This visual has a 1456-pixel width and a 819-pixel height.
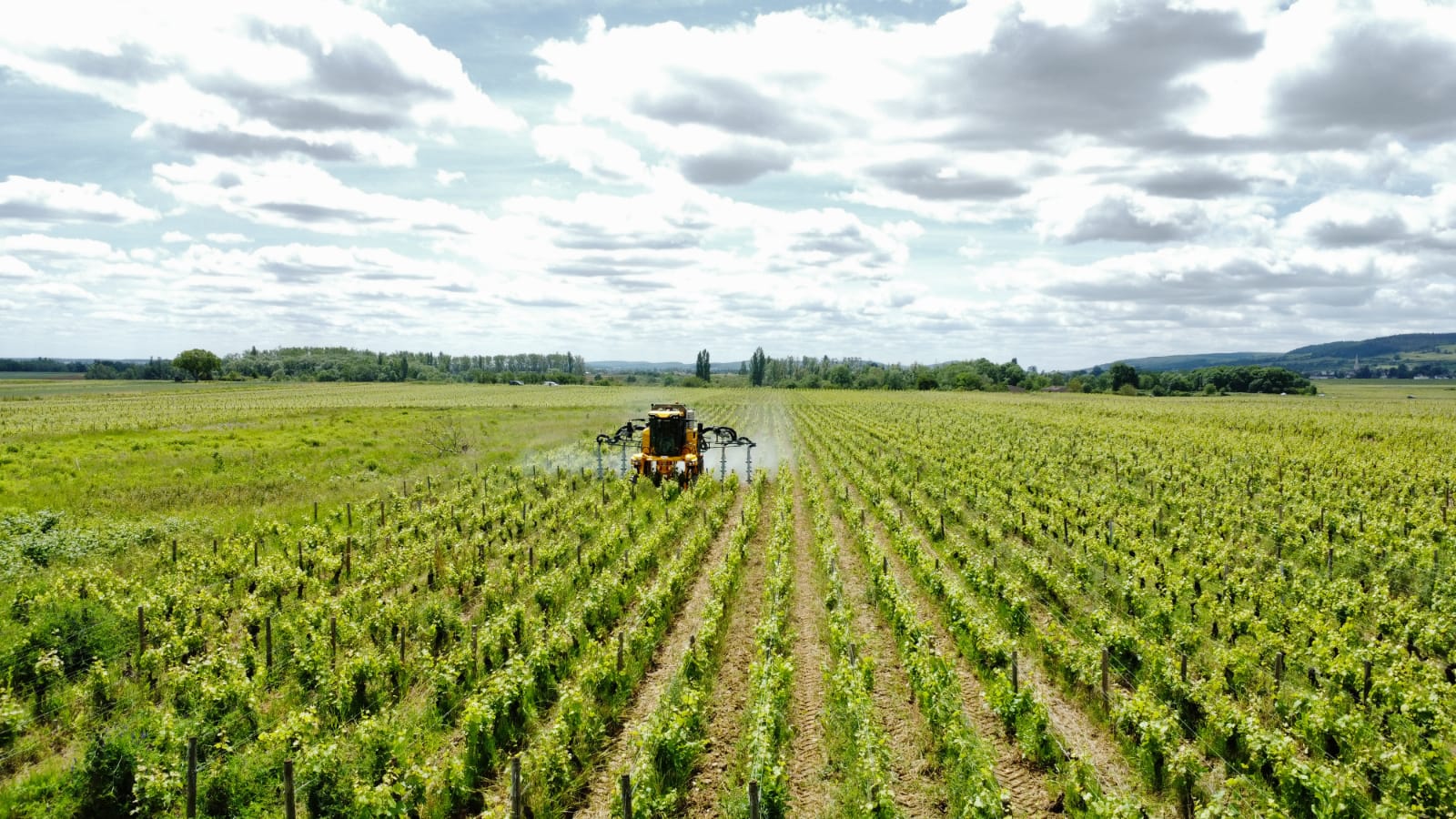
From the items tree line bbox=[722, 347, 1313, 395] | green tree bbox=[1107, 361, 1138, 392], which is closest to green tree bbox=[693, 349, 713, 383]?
tree line bbox=[722, 347, 1313, 395]

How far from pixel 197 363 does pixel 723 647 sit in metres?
145

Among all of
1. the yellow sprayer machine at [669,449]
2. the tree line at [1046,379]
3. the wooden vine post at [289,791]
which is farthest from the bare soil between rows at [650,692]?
the tree line at [1046,379]

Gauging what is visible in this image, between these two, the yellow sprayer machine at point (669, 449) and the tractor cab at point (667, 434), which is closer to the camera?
the yellow sprayer machine at point (669, 449)

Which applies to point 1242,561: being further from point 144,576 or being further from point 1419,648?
point 144,576

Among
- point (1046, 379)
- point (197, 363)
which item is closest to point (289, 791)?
point (197, 363)

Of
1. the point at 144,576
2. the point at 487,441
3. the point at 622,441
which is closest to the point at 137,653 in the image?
the point at 144,576

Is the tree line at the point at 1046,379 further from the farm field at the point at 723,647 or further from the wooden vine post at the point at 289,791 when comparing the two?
the wooden vine post at the point at 289,791

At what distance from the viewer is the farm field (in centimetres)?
827

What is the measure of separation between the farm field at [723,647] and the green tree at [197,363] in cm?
11677

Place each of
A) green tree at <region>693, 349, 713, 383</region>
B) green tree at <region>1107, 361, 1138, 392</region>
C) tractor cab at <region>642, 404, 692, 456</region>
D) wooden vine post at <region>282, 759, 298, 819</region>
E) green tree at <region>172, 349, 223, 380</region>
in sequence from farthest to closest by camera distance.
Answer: green tree at <region>693, 349, 713, 383</region> < green tree at <region>1107, 361, 1138, 392</region> < green tree at <region>172, 349, 223, 380</region> < tractor cab at <region>642, 404, 692, 456</region> < wooden vine post at <region>282, 759, 298, 819</region>

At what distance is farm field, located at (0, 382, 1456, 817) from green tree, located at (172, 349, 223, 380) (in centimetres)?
11677

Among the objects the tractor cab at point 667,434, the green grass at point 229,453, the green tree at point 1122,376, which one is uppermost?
the green tree at point 1122,376

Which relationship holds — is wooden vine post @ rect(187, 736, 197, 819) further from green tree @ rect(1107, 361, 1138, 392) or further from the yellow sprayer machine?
green tree @ rect(1107, 361, 1138, 392)

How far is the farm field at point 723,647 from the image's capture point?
827 cm
